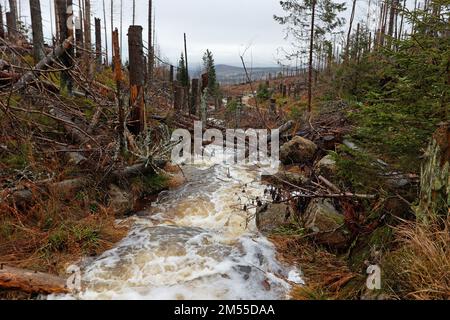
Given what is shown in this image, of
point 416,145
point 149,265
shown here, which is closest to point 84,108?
point 149,265

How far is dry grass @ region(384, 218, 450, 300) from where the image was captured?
2.48m

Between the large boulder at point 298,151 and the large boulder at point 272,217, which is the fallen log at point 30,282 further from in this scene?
the large boulder at point 298,151

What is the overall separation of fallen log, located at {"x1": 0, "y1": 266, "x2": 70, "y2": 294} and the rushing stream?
0.91ft

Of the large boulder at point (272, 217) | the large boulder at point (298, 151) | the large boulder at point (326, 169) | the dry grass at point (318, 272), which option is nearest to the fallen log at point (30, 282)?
the dry grass at point (318, 272)

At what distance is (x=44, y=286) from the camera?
10.2 ft

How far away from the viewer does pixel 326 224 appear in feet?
13.7

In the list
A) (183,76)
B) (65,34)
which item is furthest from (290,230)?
(183,76)

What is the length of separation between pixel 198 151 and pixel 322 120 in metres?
3.89

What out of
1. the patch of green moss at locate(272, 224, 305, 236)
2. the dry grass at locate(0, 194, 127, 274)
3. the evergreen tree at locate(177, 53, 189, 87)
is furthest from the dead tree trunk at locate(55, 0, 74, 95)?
the evergreen tree at locate(177, 53, 189, 87)

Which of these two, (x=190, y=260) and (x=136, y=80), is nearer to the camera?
(x=190, y=260)

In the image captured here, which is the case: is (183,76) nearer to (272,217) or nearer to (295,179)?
(295,179)

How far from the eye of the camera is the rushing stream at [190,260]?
132 inches

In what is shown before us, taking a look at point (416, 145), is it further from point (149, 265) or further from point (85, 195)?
point (85, 195)

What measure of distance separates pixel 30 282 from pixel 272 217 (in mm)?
3247
